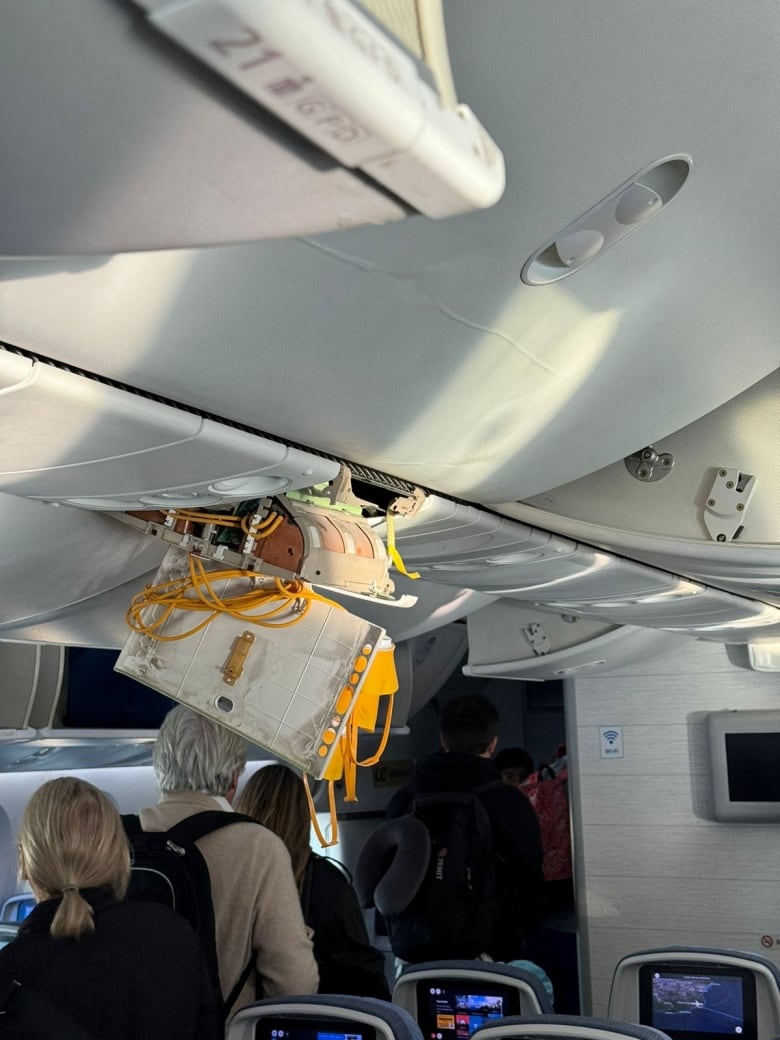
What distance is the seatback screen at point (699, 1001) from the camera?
165 inches

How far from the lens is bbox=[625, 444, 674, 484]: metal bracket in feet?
10.1

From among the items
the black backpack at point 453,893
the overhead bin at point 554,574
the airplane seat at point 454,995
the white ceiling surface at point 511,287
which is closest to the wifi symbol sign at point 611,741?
the black backpack at point 453,893

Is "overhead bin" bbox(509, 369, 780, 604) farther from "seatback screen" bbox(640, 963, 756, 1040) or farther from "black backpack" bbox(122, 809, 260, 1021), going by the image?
"seatback screen" bbox(640, 963, 756, 1040)

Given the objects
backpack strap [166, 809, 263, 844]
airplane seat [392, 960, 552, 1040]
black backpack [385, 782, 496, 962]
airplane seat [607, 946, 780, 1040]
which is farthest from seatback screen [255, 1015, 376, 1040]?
black backpack [385, 782, 496, 962]

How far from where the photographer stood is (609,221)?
155 centimetres

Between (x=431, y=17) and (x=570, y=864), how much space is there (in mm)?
7646

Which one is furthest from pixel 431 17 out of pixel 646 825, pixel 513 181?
pixel 646 825

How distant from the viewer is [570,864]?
7832 millimetres

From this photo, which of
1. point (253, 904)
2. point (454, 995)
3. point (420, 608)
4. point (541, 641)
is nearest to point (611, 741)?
point (541, 641)

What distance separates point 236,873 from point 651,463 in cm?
162

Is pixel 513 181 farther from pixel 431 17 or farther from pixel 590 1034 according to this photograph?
pixel 590 1034

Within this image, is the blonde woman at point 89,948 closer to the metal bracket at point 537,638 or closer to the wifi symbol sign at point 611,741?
the metal bracket at point 537,638

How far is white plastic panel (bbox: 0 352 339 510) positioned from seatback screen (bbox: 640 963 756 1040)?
3.04 meters

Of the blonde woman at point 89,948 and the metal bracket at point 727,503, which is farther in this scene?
the metal bracket at point 727,503
